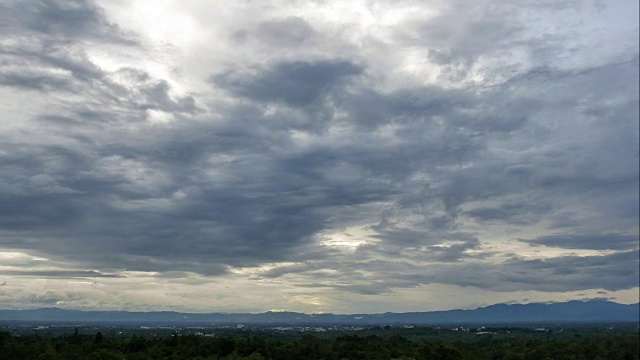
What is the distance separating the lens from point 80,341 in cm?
12550

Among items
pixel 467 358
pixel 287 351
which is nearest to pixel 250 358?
pixel 287 351

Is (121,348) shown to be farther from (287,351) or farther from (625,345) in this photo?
(625,345)

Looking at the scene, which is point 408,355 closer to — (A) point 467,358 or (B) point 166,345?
(A) point 467,358

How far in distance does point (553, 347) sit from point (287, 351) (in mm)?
69171

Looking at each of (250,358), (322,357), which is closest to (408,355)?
(322,357)

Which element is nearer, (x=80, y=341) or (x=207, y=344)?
(x=207, y=344)

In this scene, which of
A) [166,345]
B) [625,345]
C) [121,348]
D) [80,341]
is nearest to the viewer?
[121,348]

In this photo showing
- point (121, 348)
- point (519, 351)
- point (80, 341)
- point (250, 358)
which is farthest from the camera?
point (519, 351)

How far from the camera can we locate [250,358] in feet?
315

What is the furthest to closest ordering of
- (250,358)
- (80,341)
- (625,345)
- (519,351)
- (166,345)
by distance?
(625,345) → (519,351) → (80,341) → (166,345) → (250,358)

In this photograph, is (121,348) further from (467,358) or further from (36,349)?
(467,358)

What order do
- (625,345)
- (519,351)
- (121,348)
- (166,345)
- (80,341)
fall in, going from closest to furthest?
(121,348), (166,345), (80,341), (519,351), (625,345)

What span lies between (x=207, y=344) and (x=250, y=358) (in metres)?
21.9

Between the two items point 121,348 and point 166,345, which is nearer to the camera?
point 121,348
